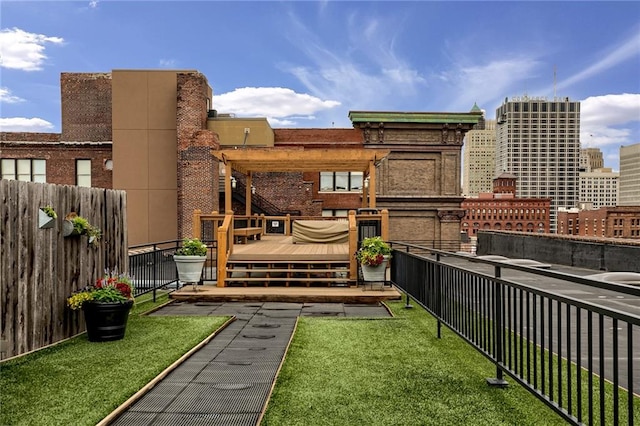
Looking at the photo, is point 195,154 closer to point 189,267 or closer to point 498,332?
point 189,267

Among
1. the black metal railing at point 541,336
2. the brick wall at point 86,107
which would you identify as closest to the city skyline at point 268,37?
the brick wall at point 86,107

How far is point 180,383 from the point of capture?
15.7 feet

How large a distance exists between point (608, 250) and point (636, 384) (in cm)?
1690

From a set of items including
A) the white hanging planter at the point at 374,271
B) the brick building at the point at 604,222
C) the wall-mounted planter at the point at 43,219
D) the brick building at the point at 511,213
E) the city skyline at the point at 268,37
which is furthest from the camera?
the brick building at the point at 511,213

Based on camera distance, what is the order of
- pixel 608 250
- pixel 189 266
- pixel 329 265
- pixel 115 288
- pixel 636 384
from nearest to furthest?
pixel 636 384 < pixel 115 288 < pixel 189 266 < pixel 329 265 < pixel 608 250

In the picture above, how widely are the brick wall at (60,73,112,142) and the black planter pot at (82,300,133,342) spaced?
28555 mm

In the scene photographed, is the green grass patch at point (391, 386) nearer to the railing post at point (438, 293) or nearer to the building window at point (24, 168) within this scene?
the railing post at point (438, 293)

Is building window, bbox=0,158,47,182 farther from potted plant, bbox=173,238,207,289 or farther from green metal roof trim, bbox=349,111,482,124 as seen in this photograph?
potted plant, bbox=173,238,207,289

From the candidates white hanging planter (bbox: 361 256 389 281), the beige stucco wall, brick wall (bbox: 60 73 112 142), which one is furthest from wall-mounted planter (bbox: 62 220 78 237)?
brick wall (bbox: 60 73 112 142)

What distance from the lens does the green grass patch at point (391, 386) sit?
3920 mm

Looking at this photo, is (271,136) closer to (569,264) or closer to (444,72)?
(569,264)

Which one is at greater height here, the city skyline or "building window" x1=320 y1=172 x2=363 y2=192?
the city skyline

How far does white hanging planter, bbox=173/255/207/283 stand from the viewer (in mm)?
10711

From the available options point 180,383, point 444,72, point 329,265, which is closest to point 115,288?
point 180,383
